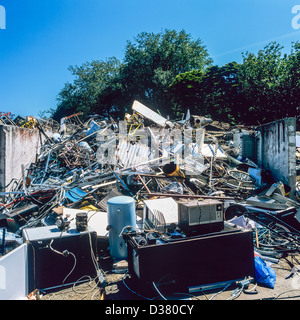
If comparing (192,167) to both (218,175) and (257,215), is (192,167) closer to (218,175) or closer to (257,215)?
(218,175)

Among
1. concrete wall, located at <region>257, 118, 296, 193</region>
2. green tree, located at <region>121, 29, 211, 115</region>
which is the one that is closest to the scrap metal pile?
concrete wall, located at <region>257, 118, 296, 193</region>

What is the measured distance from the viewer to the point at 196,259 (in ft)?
11.4

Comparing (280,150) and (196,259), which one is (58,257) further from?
(280,150)

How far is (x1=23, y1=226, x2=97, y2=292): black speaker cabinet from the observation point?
3529 mm

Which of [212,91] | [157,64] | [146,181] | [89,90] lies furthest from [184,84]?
[146,181]

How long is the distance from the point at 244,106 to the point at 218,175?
64.5 feet

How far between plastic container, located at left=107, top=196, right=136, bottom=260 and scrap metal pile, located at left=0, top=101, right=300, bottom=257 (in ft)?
4.84

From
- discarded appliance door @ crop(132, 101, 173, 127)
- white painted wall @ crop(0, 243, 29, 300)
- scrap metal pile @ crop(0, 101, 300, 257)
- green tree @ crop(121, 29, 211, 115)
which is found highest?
green tree @ crop(121, 29, 211, 115)

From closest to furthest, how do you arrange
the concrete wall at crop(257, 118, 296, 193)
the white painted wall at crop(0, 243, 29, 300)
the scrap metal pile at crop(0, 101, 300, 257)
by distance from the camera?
the white painted wall at crop(0, 243, 29, 300) → the scrap metal pile at crop(0, 101, 300, 257) → the concrete wall at crop(257, 118, 296, 193)

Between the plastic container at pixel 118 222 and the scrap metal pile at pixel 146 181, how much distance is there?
1476 millimetres

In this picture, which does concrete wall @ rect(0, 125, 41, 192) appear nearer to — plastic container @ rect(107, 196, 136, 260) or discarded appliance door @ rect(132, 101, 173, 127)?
plastic container @ rect(107, 196, 136, 260)

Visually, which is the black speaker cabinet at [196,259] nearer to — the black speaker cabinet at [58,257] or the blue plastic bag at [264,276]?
the blue plastic bag at [264,276]

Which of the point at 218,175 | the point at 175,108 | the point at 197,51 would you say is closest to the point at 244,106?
the point at 175,108
